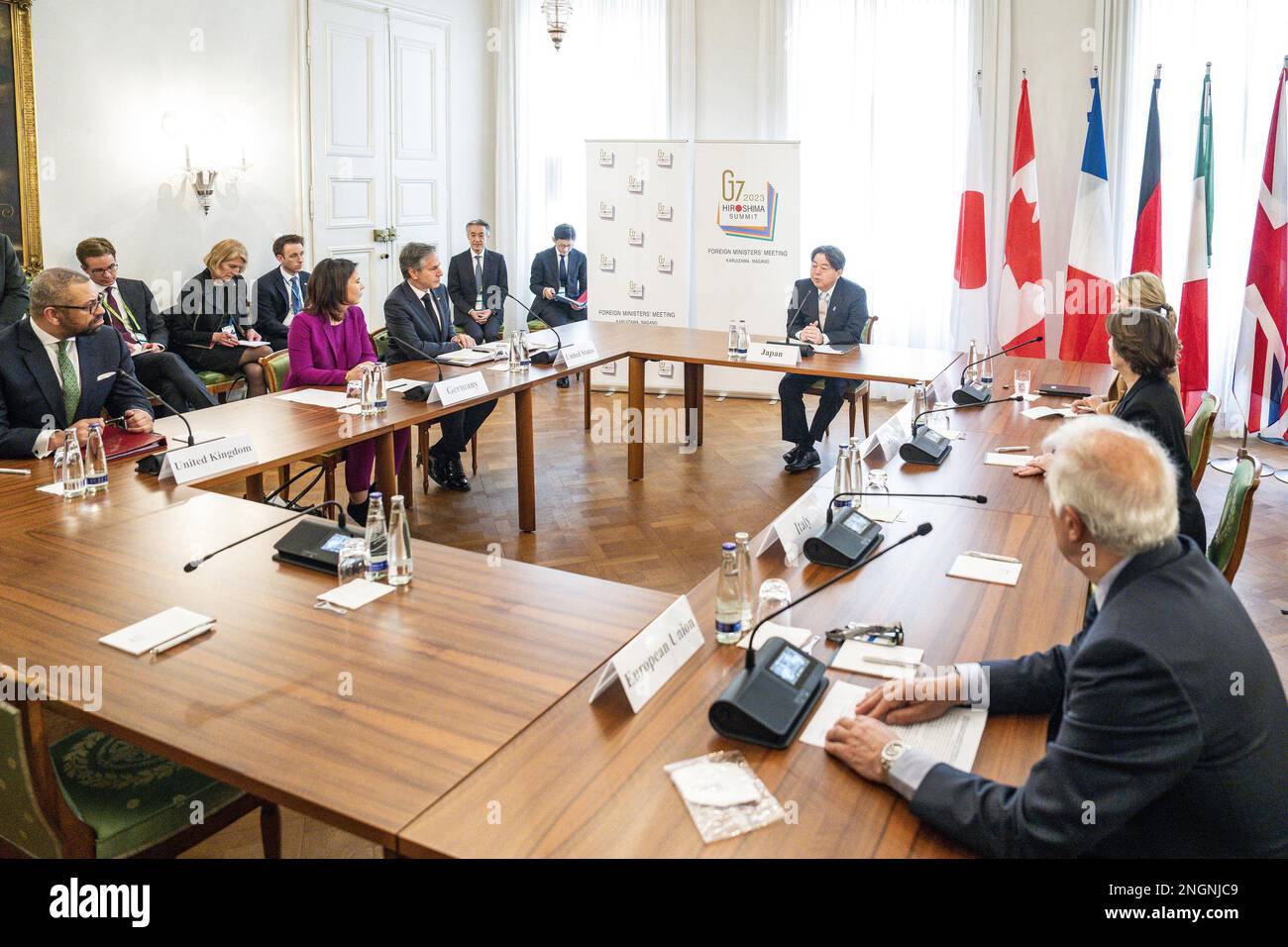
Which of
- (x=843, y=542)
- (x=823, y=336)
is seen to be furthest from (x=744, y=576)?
(x=823, y=336)

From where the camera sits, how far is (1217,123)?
23.3 feet

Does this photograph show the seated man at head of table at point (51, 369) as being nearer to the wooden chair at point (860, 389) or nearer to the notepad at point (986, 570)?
the notepad at point (986, 570)

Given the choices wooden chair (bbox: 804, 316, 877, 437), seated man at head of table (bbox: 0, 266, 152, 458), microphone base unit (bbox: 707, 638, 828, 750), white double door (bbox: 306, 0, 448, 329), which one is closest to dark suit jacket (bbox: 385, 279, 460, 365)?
seated man at head of table (bbox: 0, 266, 152, 458)

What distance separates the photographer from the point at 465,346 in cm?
608

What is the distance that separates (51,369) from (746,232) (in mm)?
5145

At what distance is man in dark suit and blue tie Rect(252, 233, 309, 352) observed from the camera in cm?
714

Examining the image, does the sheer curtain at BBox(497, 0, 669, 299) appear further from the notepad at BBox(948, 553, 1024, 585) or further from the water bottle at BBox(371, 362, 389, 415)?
the notepad at BBox(948, 553, 1024, 585)

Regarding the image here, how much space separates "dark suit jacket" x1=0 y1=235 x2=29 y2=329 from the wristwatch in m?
5.44

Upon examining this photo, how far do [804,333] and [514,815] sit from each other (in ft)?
15.6

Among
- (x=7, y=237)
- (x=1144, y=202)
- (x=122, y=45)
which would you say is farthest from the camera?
(x=1144, y=202)

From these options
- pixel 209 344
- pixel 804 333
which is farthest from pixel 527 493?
pixel 209 344

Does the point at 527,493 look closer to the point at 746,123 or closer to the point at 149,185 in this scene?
the point at 149,185

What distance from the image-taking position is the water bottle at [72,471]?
321cm

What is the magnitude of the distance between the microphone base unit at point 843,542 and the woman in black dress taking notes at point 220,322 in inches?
192
